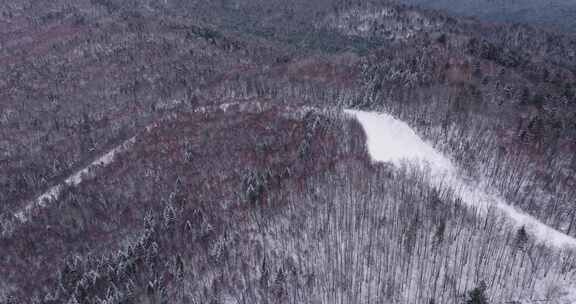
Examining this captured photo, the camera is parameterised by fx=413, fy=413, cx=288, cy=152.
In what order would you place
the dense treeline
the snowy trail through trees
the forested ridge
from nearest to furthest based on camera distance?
the dense treeline, the forested ridge, the snowy trail through trees

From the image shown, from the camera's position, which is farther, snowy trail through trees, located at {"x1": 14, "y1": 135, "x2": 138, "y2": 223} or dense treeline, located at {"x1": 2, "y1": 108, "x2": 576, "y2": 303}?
snowy trail through trees, located at {"x1": 14, "y1": 135, "x2": 138, "y2": 223}

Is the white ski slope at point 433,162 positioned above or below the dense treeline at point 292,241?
above

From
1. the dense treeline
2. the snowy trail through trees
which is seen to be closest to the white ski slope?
the dense treeline

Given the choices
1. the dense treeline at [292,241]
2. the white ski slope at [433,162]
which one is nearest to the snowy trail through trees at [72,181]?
the dense treeline at [292,241]

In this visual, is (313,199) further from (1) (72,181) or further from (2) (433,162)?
(1) (72,181)

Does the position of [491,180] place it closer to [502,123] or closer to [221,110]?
[502,123]

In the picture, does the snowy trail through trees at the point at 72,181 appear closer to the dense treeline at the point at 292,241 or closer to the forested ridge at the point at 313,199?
the forested ridge at the point at 313,199

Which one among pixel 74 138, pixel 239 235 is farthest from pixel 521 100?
pixel 74 138

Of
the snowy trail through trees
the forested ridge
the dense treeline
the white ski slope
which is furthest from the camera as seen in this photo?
the snowy trail through trees

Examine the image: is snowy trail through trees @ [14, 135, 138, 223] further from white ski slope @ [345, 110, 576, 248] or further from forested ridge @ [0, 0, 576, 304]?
white ski slope @ [345, 110, 576, 248]
